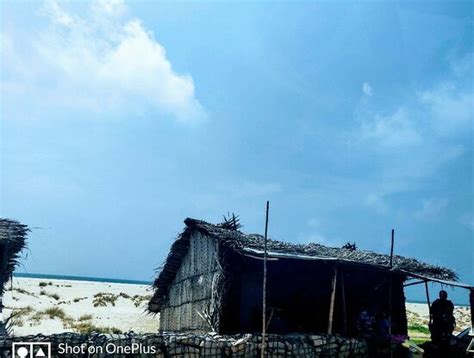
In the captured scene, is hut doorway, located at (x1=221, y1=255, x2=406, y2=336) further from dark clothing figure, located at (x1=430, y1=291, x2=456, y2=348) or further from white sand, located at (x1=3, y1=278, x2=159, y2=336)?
white sand, located at (x1=3, y1=278, x2=159, y2=336)

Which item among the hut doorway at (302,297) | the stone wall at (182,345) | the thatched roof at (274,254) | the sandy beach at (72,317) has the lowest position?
the sandy beach at (72,317)

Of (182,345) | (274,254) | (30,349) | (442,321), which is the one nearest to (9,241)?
(30,349)

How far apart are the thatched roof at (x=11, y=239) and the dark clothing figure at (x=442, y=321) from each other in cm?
1213

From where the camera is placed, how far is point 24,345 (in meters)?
8.17

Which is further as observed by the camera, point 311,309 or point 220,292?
point 311,309

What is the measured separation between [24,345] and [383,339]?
889cm

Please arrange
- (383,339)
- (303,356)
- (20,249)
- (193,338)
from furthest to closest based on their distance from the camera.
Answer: (20,249)
(383,339)
(303,356)
(193,338)

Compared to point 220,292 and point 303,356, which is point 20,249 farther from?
point 303,356

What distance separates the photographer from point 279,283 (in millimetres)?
13320

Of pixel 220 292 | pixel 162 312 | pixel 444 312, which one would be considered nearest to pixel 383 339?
pixel 444 312

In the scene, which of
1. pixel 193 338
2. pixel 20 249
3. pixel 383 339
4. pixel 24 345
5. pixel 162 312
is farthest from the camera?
pixel 162 312

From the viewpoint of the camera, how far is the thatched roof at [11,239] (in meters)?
12.0

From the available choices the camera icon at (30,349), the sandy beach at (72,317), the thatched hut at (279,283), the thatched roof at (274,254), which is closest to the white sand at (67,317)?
the sandy beach at (72,317)

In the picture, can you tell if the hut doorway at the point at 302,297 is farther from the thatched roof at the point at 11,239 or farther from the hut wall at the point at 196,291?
the thatched roof at the point at 11,239
